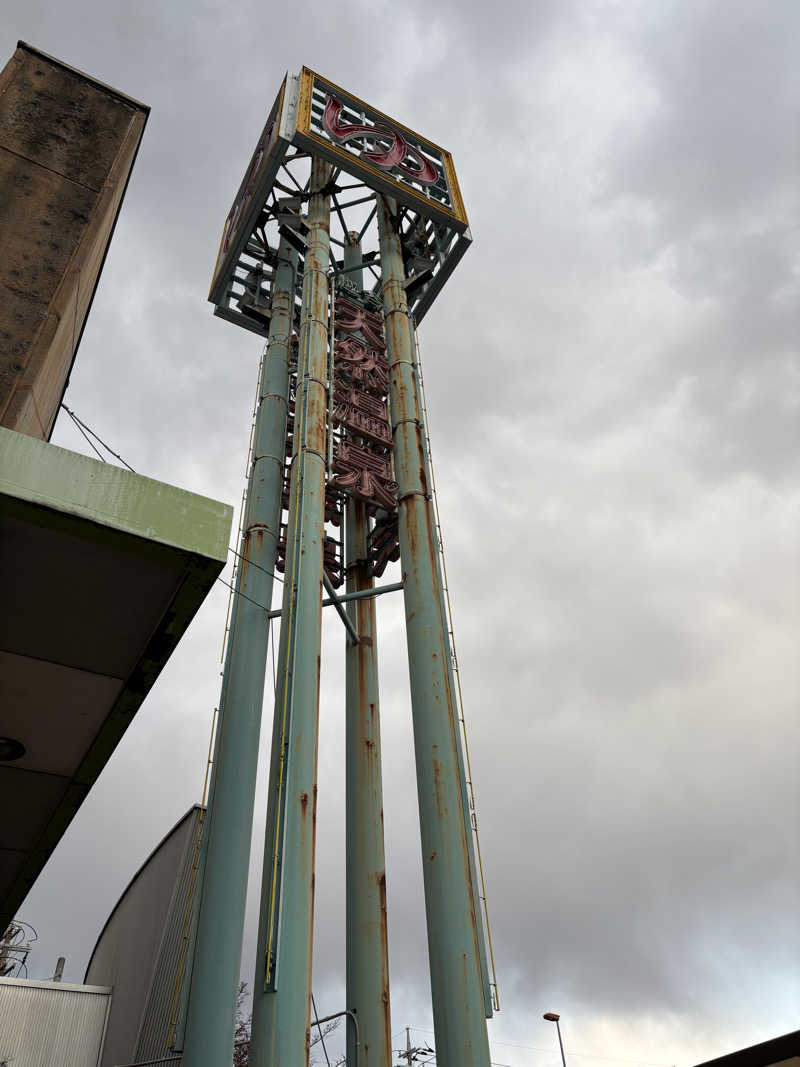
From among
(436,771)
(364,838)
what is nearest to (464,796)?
(436,771)

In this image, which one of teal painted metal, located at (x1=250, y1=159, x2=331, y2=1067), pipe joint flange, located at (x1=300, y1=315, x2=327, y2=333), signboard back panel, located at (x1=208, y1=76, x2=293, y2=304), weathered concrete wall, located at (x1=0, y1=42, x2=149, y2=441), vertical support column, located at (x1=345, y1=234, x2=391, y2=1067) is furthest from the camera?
signboard back panel, located at (x1=208, y1=76, x2=293, y2=304)

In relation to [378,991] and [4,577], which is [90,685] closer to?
[4,577]

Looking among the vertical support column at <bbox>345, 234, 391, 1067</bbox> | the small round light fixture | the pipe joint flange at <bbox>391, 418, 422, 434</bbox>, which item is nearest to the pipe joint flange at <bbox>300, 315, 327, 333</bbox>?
the pipe joint flange at <bbox>391, 418, 422, 434</bbox>

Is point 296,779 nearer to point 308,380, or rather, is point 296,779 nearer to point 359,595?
point 359,595

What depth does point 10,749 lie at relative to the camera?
24.3 ft

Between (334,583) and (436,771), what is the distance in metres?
7.06

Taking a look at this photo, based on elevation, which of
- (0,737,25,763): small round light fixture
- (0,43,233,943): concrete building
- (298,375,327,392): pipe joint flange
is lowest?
(0,737,25,763): small round light fixture

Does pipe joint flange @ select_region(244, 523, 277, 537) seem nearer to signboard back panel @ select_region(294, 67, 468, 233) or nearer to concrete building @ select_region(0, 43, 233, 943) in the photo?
concrete building @ select_region(0, 43, 233, 943)

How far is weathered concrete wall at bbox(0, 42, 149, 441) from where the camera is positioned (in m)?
8.41

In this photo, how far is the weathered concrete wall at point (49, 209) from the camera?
Result: 8406 millimetres

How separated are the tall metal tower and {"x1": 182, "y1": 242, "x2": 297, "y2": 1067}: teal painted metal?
0.03 metres

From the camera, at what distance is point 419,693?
13.4 meters

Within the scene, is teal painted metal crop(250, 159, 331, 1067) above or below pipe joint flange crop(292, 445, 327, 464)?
below

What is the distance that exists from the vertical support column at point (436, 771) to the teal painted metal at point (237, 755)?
10.1 ft
